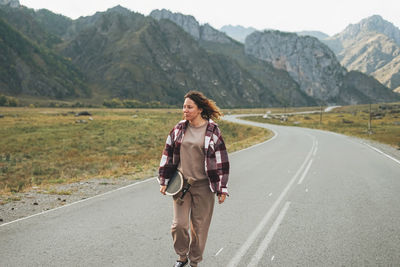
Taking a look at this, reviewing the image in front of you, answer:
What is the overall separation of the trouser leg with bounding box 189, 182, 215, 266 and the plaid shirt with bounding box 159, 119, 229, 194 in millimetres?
134

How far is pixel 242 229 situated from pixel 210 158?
7.57ft

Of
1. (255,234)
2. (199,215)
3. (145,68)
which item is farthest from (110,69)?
(199,215)

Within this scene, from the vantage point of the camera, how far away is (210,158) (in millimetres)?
3689

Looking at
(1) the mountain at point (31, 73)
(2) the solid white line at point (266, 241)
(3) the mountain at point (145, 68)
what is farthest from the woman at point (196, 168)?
(3) the mountain at point (145, 68)

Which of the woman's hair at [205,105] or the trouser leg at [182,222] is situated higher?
the woman's hair at [205,105]

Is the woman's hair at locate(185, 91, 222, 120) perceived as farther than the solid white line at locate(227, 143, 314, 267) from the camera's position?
No

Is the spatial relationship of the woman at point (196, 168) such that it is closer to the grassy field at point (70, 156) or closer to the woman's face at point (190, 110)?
the woman's face at point (190, 110)

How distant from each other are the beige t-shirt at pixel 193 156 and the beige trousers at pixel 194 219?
0.12 meters

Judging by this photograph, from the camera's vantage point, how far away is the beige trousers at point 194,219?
3732mm

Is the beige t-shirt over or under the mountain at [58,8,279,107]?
under

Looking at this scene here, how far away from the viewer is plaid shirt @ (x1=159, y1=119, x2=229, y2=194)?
145 inches

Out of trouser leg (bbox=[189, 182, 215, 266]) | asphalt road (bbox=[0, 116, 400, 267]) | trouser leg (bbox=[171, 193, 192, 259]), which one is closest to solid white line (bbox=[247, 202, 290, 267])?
asphalt road (bbox=[0, 116, 400, 267])

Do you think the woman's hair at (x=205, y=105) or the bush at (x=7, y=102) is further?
the bush at (x=7, y=102)

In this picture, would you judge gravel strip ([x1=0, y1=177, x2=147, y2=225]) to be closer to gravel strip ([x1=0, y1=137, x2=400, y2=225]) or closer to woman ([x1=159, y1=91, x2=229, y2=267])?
gravel strip ([x1=0, y1=137, x2=400, y2=225])
